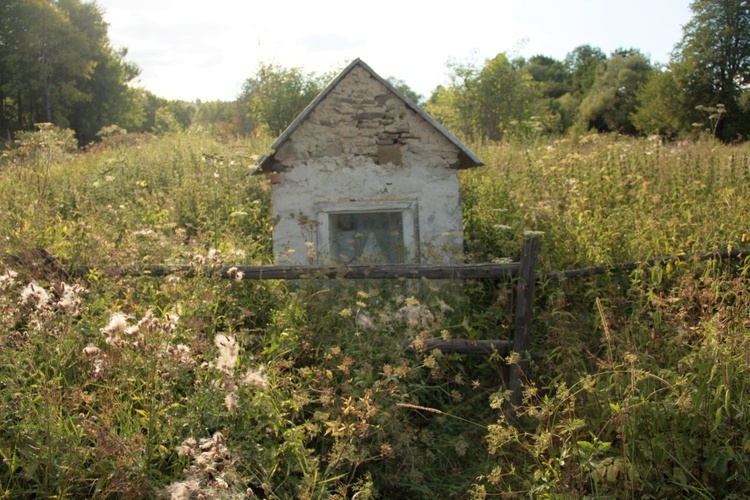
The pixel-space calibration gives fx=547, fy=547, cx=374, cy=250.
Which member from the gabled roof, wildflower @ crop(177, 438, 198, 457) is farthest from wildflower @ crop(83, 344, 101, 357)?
the gabled roof

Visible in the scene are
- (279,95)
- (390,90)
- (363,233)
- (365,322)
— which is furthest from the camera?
(279,95)

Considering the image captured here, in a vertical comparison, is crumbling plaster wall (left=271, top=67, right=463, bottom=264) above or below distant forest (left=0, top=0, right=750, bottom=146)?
below

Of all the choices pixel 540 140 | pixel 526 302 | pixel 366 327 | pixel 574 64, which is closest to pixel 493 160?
pixel 540 140

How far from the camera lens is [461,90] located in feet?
57.2

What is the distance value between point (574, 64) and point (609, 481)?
2014 inches

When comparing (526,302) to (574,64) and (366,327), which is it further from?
(574,64)

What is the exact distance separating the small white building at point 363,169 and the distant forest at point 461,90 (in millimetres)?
4132

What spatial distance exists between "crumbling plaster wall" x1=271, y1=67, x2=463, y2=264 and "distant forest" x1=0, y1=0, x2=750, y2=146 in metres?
4.16

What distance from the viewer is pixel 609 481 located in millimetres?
3250

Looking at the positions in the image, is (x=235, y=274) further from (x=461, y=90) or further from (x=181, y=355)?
(x=461, y=90)

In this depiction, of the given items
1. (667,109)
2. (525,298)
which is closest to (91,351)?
(525,298)

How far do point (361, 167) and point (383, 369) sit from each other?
10.7ft

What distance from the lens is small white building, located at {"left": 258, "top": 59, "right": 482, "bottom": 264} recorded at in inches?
249

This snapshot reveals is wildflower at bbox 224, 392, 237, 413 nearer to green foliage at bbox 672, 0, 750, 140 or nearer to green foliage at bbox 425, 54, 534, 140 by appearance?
green foliage at bbox 425, 54, 534, 140
